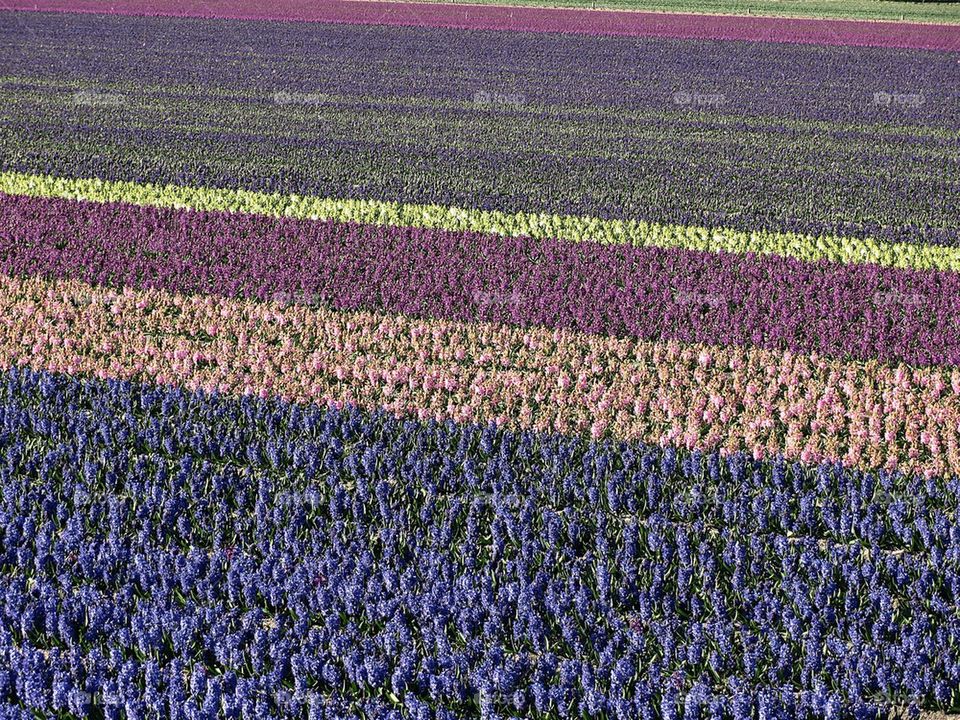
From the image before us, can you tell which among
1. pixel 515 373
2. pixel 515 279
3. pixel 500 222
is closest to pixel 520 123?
pixel 500 222

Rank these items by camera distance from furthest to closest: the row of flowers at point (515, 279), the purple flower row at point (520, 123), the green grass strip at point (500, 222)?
the purple flower row at point (520, 123) → the green grass strip at point (500, 222) → the row of flowers at point (515, 279)

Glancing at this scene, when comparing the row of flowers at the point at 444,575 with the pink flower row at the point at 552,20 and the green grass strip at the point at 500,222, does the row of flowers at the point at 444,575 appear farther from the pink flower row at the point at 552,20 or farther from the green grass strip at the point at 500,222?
the pink flower row at the point at 552,20

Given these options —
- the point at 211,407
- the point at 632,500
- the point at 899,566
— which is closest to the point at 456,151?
the point at 211,407

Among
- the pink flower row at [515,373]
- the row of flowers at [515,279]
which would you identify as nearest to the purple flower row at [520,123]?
the row of flowers at [515,279]

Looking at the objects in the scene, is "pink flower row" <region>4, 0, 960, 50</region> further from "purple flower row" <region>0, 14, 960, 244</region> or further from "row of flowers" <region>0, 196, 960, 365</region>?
"row of flowers" <region>0, 196, 960, 365</region>

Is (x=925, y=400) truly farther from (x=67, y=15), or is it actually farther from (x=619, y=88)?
(x=67, y=15)

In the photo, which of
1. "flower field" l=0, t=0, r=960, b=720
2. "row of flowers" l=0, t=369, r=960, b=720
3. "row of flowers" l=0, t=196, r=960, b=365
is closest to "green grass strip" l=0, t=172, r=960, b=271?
"flower field" l=0, t=0, r=960, b=720
